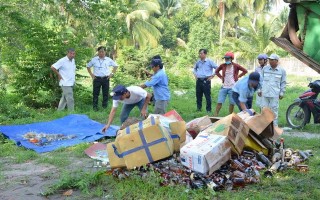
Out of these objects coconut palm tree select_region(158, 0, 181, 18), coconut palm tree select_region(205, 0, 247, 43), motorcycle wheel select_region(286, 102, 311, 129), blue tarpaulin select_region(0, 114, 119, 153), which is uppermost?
coconut palm tree select_region(158, 0, 181, 18)

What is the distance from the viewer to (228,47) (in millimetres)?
27047

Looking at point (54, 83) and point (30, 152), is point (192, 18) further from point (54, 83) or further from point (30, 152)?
point (30, 152)

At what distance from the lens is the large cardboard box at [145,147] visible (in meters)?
4.84

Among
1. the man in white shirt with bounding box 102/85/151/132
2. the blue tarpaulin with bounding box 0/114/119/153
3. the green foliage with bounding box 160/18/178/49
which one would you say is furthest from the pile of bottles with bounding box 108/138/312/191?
the green foliage with bounding box 160/18/178/49

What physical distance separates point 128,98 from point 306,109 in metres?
4.04

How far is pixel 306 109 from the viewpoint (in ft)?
27.2

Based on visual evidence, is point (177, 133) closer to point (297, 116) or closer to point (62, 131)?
point (62, 131)

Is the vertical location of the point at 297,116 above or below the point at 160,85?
below

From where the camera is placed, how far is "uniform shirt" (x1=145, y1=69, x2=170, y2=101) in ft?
22.9

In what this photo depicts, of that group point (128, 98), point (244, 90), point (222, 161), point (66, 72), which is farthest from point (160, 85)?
point (66, 72)

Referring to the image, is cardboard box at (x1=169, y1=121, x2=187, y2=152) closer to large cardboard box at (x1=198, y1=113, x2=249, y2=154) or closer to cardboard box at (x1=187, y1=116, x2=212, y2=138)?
large cardboard box at (x1=198, y1=113, x2=249, y2=154)

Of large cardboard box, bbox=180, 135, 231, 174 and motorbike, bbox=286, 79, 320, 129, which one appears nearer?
large cardboard box, bbox=180, 135, 231, 174

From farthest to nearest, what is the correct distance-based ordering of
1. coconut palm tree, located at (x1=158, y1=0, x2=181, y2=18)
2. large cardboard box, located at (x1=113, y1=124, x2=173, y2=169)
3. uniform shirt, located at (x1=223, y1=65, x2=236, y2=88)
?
coconut palm tree, located at (x1=158, y1=0, x2=181, y2=18) → uniform shirt, located at (x1=223, y1=65, x2=236, y2=88) → large cardboard box, located at (x1=113, y1=124, x2=173, y2=169)

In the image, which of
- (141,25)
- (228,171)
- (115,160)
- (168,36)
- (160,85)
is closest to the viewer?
(228,171)
